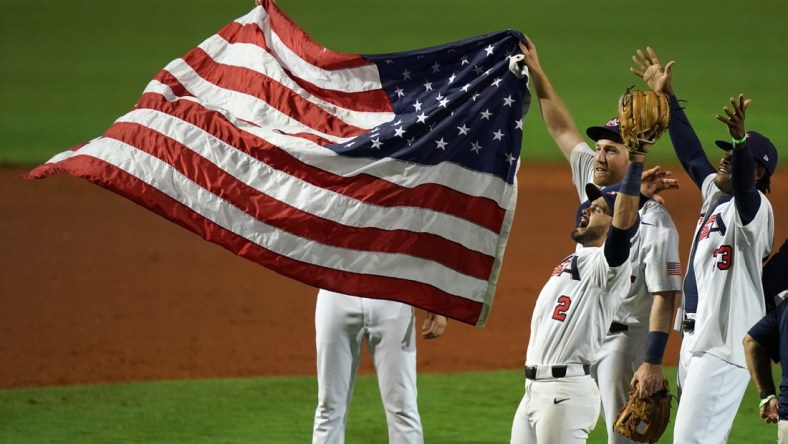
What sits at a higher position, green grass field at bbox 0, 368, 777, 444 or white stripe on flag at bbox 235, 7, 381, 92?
white stripe on flag at bbox 235, 7, 381, 92

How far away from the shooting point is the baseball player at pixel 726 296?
5148mm

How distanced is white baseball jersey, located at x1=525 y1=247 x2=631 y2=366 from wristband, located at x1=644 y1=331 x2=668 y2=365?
39 cm

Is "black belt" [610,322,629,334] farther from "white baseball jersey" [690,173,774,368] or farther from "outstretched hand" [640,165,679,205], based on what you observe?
"outstretched hand" [640,165,679,205]

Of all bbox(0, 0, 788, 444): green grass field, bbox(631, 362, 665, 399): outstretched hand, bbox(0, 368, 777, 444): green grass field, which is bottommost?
bbox(0, 368, 777, 444): green grass field

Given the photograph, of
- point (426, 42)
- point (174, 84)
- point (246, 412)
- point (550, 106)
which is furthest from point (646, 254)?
point (426, 42)

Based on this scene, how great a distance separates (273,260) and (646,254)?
199 centimetres

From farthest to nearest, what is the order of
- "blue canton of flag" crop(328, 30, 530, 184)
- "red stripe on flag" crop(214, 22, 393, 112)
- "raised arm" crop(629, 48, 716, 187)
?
"raised arm" crop(629, 48, 716, 187), "red stripe on flag" crop(214, 22, 393, 112), "blue canton of flag" crop(328, 30, 530, 184)

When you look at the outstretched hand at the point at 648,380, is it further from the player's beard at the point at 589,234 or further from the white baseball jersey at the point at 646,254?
the player's beard at the point at 589,234

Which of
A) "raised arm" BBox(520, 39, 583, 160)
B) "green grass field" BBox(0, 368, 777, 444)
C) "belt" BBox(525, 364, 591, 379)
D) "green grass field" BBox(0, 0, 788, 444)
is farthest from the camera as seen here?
"green grass field" BBox(0, 0, 788, 444)

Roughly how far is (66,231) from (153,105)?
9585 millimetres

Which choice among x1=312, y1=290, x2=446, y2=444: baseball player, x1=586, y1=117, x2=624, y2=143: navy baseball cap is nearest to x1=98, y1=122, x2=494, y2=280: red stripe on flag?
x1=312, y1=290, x2=446, y2=444: baseball player

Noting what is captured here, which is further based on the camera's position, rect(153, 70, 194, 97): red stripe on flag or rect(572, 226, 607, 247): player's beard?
rect(153, 70, 194, 97): red stripe on flag

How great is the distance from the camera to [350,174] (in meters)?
5.41

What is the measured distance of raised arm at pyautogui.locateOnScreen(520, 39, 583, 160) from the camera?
→ 18.3 ft
